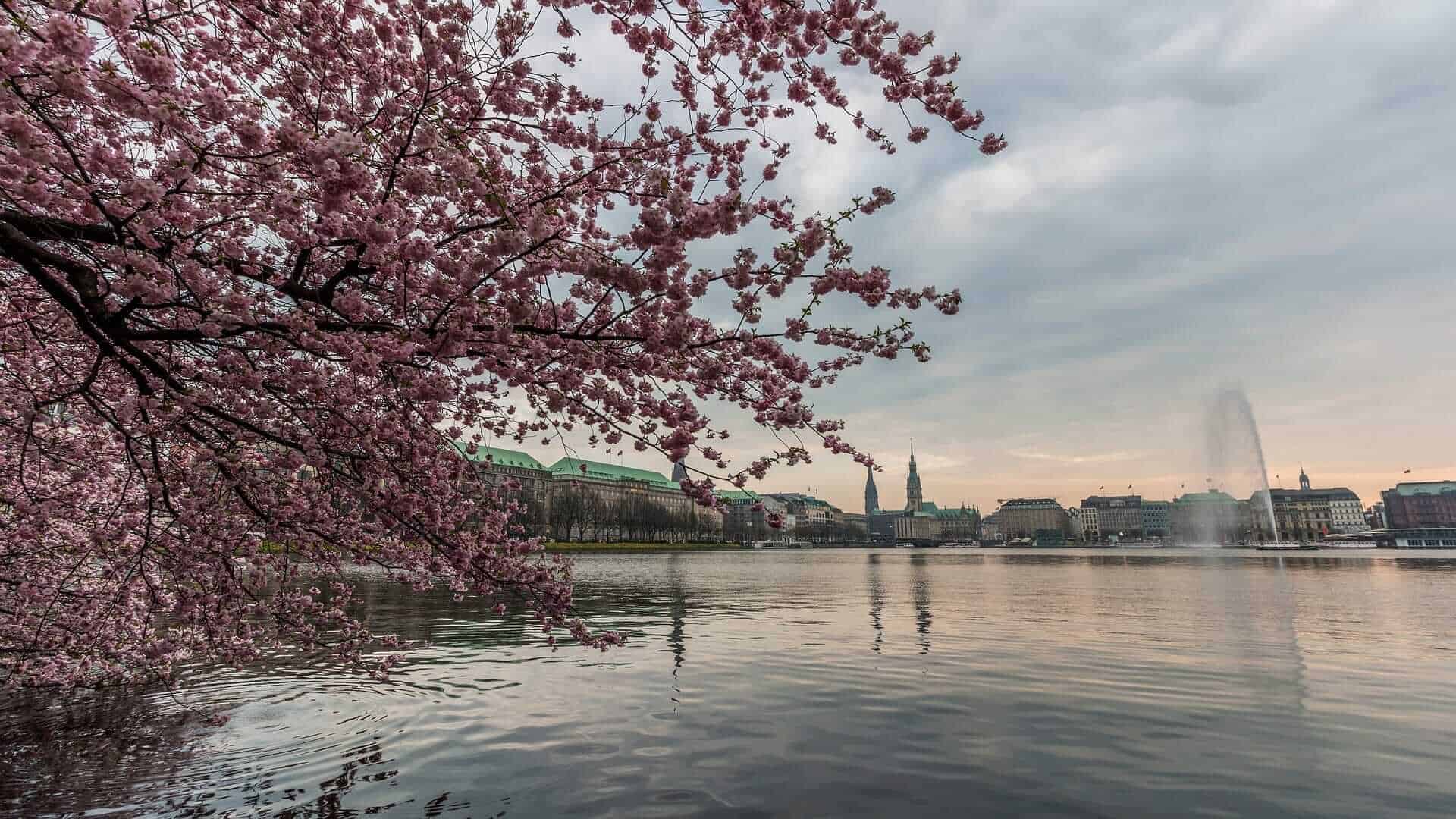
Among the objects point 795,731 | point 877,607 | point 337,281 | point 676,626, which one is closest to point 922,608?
point 877,607

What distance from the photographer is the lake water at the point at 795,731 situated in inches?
344

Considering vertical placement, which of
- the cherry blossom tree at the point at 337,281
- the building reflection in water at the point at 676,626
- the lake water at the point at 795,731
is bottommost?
the lake water at the point at 795,731

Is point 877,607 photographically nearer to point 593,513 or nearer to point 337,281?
point 337,281

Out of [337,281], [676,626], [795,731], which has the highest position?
[337,281]

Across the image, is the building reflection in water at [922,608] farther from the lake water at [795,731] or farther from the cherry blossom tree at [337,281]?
the cherry blossom tree at [337,281]

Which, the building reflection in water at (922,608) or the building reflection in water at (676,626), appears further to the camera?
the building reflection in water at (922,608)

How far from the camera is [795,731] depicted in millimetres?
11555

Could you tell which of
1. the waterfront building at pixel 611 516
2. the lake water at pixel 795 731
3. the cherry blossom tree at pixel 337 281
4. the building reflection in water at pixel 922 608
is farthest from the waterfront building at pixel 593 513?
the cherry blossom tree at pixel 337 281

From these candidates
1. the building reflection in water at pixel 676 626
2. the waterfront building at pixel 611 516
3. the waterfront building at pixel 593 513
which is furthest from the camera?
the waterfront building at pixel 611 516

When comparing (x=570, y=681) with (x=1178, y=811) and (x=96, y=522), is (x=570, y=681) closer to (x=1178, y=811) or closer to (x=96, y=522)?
(x=96, y=522)

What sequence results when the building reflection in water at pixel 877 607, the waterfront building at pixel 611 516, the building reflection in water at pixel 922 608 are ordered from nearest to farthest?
the building reflection in water at pixel 922 608, the building reflection in water at pixel 877 607, the waterfront building at pixel 611 516

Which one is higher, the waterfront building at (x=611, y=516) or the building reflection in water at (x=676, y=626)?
the waterfront building at (x=611, y=516)

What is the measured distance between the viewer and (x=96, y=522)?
11430 millimetres

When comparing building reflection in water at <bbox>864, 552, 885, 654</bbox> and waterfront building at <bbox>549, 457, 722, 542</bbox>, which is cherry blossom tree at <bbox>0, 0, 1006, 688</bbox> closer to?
building reflection in water at <bbox>864, 552, 885, 654</bbox>
